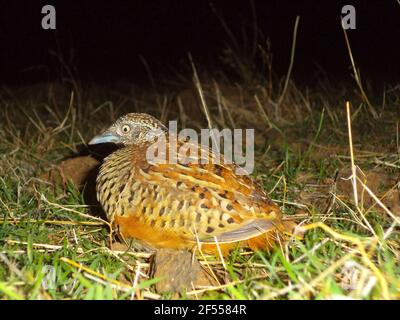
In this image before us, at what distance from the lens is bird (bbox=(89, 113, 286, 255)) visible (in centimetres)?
290

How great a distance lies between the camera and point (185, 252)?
285 cm

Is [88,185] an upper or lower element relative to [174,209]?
lower

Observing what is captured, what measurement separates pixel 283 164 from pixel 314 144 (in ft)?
2.02

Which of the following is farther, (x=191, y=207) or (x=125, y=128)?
(x=125, y=128)

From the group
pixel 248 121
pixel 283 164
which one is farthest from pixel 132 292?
pixel 248 121

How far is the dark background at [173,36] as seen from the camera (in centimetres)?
934

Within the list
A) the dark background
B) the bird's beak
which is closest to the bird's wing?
the bird's beak

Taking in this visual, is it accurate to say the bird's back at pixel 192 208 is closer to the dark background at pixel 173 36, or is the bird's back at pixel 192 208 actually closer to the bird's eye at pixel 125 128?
the bird's eye at pixel 125 128

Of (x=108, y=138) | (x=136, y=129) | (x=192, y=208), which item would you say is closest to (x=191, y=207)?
(x=192, y=208)

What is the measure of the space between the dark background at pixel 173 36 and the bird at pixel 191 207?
571 cm

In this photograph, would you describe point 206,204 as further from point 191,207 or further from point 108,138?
point 108,138

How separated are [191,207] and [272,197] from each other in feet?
3.96

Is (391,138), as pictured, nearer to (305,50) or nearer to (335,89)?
(335,89)

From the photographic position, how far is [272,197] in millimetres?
3973
